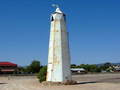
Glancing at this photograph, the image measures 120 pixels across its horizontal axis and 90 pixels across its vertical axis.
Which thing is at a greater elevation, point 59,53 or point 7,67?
point 7,67

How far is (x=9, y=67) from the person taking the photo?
304 feet

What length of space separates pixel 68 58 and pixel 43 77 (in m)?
6.31

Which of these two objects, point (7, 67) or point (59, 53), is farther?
point (7, 67)

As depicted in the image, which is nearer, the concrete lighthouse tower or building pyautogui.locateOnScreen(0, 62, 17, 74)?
the concrete lighthouse tower

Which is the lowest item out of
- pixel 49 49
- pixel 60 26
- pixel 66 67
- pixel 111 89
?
pixel 111 89

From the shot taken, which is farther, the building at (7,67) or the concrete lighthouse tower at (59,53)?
the building at (7,67)

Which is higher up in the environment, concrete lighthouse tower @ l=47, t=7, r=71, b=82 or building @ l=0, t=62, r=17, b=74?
building @ l=0, t=62, r=17, b=74

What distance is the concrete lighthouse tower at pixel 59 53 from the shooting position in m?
27.5

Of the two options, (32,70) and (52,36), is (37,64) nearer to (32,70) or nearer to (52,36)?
(32,70)

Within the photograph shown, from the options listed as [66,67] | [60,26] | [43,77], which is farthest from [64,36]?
[43,77]

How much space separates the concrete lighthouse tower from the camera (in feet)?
90.2

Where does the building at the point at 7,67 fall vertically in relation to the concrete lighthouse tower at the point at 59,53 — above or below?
above

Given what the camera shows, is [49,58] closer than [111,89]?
No

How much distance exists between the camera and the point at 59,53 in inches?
1089
